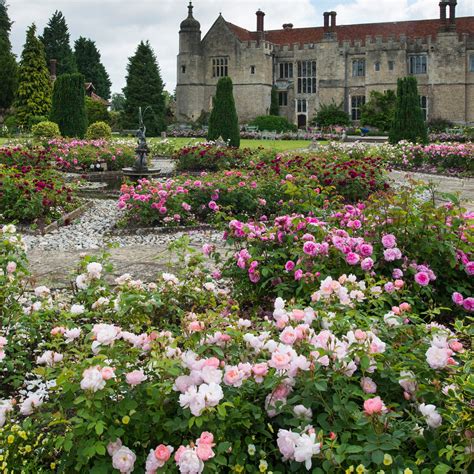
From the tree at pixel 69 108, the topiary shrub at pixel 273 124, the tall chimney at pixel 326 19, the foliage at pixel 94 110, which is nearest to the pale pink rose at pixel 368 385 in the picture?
the tree at pixel 69 108

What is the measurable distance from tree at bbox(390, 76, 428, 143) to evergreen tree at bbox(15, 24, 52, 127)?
20701 mm

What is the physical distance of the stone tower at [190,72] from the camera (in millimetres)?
42875

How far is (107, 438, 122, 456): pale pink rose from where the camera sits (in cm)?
194

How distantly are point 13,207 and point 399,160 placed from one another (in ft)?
35.0

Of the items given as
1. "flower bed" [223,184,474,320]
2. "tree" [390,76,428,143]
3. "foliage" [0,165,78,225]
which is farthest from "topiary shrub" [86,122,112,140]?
"flower bed" [223,184,474,320]

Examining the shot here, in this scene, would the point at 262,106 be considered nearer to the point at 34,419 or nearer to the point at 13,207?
the point at 13,207

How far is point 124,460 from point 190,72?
1680 inches

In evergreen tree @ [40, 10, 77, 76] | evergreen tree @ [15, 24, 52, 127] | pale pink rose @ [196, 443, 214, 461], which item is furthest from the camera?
evergreen tree @ [40, 10, 77, 76]

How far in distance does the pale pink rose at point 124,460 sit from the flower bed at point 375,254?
5.77 ft

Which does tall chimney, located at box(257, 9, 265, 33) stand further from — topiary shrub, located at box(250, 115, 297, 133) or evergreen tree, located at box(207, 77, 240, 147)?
evergreen tree, located at box(207, 77, 240, 147)

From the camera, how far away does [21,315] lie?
10.9 feet

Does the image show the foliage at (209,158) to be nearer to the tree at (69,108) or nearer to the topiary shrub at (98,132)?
the topiary shrub at (98,132)

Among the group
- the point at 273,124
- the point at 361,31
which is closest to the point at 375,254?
the point at 273,124

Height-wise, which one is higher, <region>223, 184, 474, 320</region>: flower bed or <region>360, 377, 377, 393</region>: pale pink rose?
<region>223, 184, 474, 320</region>: flower bed
